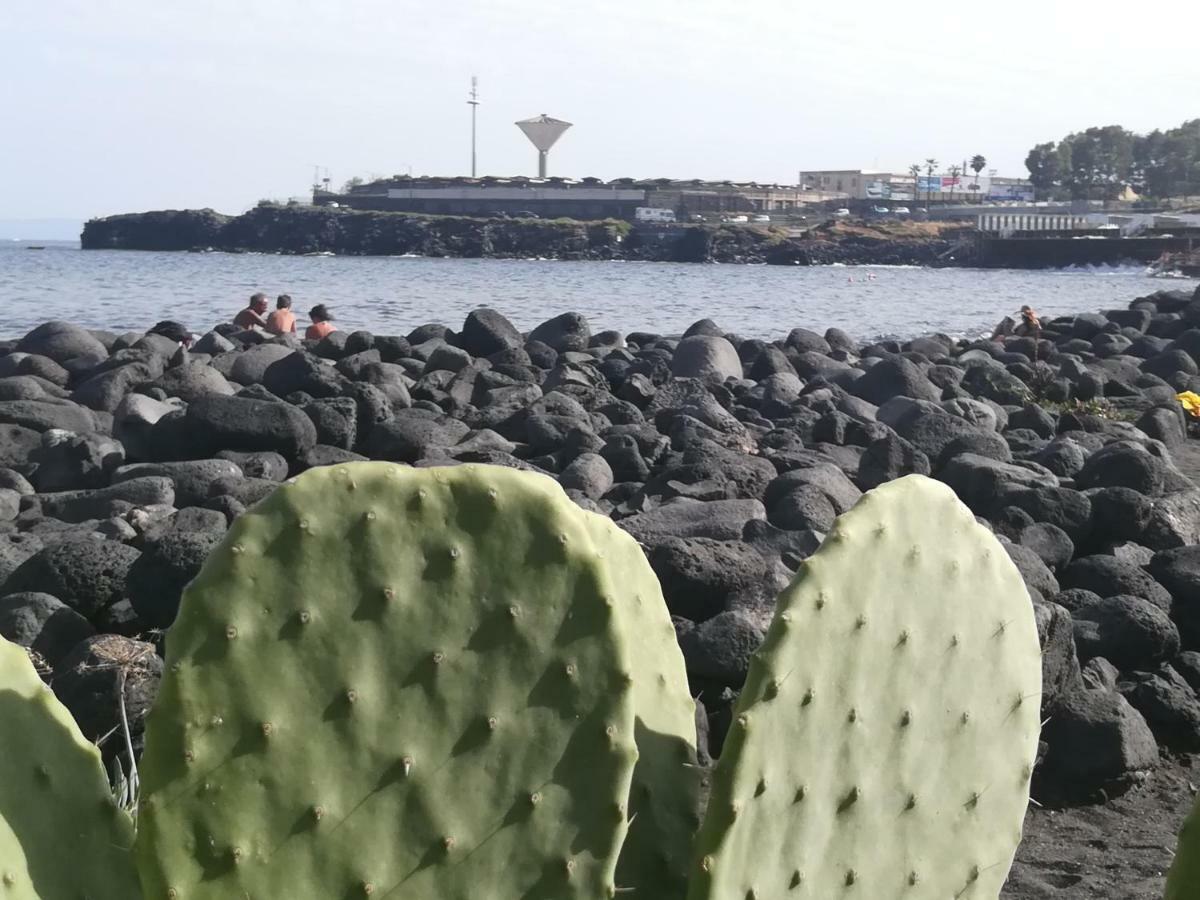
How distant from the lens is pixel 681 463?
8602 mm

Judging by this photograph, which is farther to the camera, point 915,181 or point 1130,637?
point 915,181

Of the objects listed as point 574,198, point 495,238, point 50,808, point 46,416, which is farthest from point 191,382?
point 574,198

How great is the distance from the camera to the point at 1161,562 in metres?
6.71

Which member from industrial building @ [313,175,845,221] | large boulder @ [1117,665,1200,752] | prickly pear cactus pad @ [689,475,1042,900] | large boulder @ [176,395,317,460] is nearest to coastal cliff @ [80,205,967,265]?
industrial building @ [313,175,845,221]

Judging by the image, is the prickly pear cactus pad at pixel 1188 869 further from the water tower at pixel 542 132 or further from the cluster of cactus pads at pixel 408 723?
the water tower at pixel 542 132

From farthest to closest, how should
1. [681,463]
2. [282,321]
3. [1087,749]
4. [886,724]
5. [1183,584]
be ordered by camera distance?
1. [282,321]
2. [681,463]
3. [1183,584]
4. [1087,749]
5. [886,724]

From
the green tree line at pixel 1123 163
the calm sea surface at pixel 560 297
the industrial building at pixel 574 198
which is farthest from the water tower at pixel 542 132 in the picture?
the calm sea surface at pixel 560 297

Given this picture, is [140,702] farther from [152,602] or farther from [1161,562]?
[1161,562]

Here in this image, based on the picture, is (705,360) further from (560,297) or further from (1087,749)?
(560,297)

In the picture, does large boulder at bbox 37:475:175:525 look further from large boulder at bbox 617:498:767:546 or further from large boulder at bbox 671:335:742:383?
large boulder at bbox 671:335:742:383

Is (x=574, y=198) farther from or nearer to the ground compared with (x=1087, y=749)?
farther from the ground

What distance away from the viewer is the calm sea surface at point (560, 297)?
3016cm

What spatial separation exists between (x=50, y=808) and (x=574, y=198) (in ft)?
364

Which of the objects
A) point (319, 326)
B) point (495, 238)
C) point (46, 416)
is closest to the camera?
point (46, 416)
